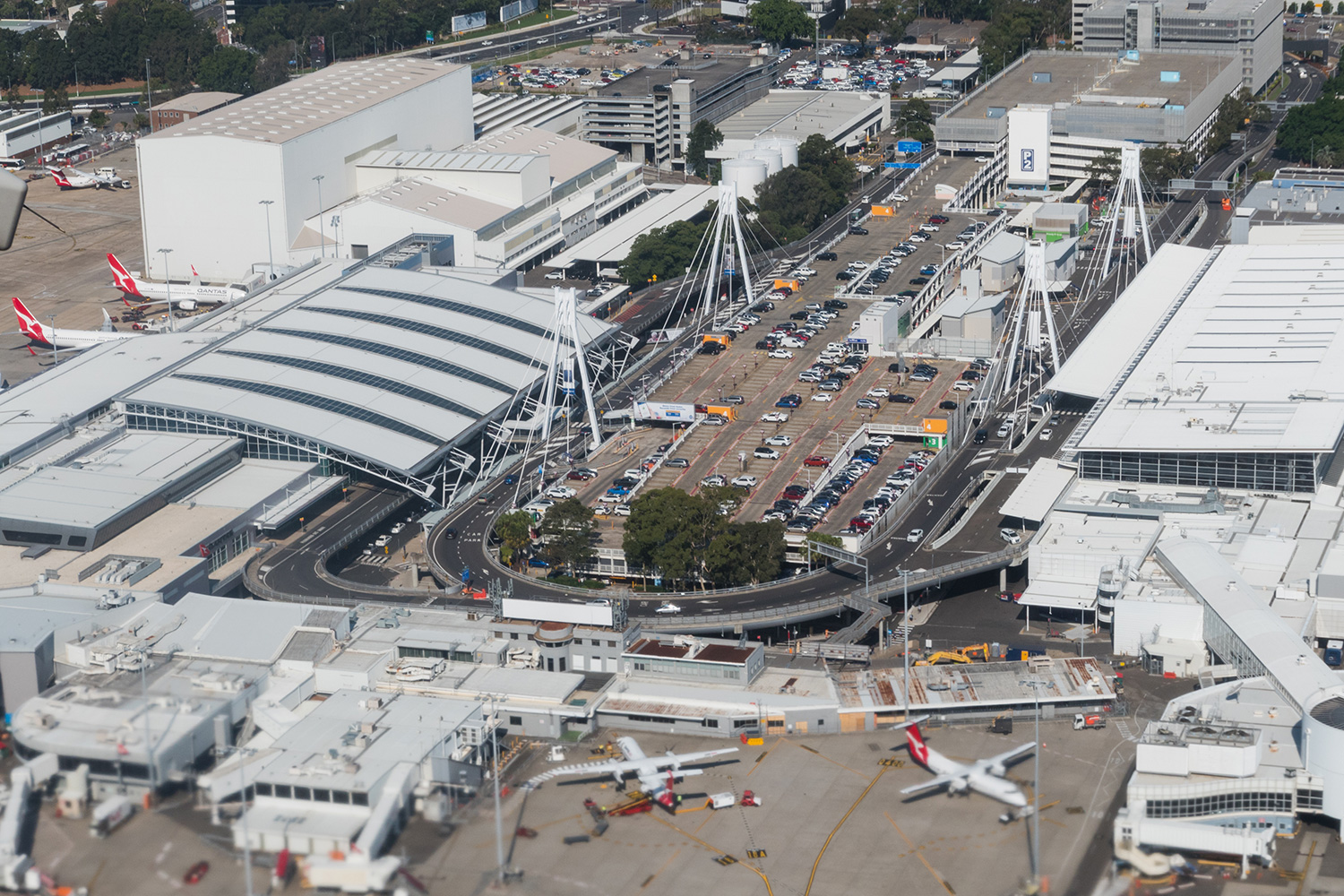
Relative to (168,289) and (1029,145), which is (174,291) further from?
(1029,145)

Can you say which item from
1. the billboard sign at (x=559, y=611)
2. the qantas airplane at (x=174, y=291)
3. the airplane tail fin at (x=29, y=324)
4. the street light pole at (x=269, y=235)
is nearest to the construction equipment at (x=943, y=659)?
the billboard sign at (x=559, y=611)

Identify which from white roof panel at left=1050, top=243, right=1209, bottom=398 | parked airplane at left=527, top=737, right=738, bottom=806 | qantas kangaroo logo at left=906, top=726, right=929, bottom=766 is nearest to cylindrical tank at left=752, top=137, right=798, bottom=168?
white roof panel at left=1050, top=243, right=1209, bottom=398

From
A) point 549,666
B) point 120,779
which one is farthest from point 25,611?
point 549,666

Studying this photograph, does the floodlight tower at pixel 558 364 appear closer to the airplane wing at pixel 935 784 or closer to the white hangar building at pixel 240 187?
the white hangar building at pixel 240 187

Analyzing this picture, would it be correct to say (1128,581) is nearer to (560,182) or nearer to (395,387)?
(395,387)

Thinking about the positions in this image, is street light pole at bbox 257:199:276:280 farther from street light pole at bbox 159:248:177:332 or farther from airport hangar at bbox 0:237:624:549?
airport hangar at bbox 0:237:624:549

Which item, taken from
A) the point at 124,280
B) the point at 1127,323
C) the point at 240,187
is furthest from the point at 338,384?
the point at 1127,323
